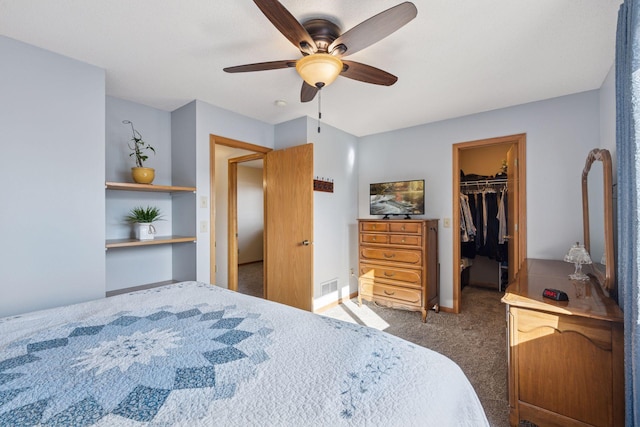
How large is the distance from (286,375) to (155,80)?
2.54 metres

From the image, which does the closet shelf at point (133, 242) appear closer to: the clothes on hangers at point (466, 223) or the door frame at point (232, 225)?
the door frame at point (232, 225)

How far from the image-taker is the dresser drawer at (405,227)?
122 inches

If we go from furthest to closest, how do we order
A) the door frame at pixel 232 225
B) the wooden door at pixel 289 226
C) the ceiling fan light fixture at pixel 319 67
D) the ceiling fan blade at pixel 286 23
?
1. the door frame at pixel 232 225
2. the wooden door at pixel 289 226
3. the ceiling fan light fixture at pixel 319 67
4. the ceiling fan blade at pixel 286 23

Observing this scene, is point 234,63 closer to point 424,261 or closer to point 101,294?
point 101,294

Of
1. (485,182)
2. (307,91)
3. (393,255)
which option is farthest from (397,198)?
(307,91)

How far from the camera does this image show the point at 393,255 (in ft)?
10.8

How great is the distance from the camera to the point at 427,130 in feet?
11.6

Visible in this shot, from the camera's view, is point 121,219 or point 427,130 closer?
point 121,219

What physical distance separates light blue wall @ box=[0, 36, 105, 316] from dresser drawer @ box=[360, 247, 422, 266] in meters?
2.56

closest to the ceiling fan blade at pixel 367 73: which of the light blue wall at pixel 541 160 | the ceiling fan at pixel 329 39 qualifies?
the ceiling fan at pixel 329 39

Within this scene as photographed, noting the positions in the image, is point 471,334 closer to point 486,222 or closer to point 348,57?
point 486,222

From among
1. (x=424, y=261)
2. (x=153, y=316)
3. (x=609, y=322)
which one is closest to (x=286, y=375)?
(x=153, y=316)

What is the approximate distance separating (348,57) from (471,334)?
106 inches

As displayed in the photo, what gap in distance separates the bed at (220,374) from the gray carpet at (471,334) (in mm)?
1293
